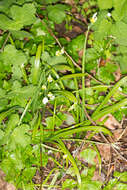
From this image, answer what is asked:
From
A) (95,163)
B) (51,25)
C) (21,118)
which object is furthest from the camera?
(51,25)

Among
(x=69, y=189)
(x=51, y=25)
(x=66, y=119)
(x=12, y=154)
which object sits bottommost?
(x=69, y=189)

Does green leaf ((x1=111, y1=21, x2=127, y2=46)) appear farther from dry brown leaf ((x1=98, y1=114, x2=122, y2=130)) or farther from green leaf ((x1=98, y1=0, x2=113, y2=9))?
dry brown leaf ((x1=98, y1=114, x2=122, y2=130))

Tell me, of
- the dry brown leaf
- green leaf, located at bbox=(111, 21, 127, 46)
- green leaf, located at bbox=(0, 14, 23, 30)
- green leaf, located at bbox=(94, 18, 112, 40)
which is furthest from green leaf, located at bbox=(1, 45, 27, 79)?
the dry brown leaf

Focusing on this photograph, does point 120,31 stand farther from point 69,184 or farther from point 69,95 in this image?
point 69,184

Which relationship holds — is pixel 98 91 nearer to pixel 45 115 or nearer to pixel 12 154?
pixel 45 115

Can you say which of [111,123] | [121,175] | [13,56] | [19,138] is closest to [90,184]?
[121,175]

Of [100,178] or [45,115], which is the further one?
[45,115]

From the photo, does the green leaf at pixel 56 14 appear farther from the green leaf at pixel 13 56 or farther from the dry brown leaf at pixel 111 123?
the dry brown leaf at pixel 111 123

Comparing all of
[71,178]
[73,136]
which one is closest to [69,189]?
[71,178]
